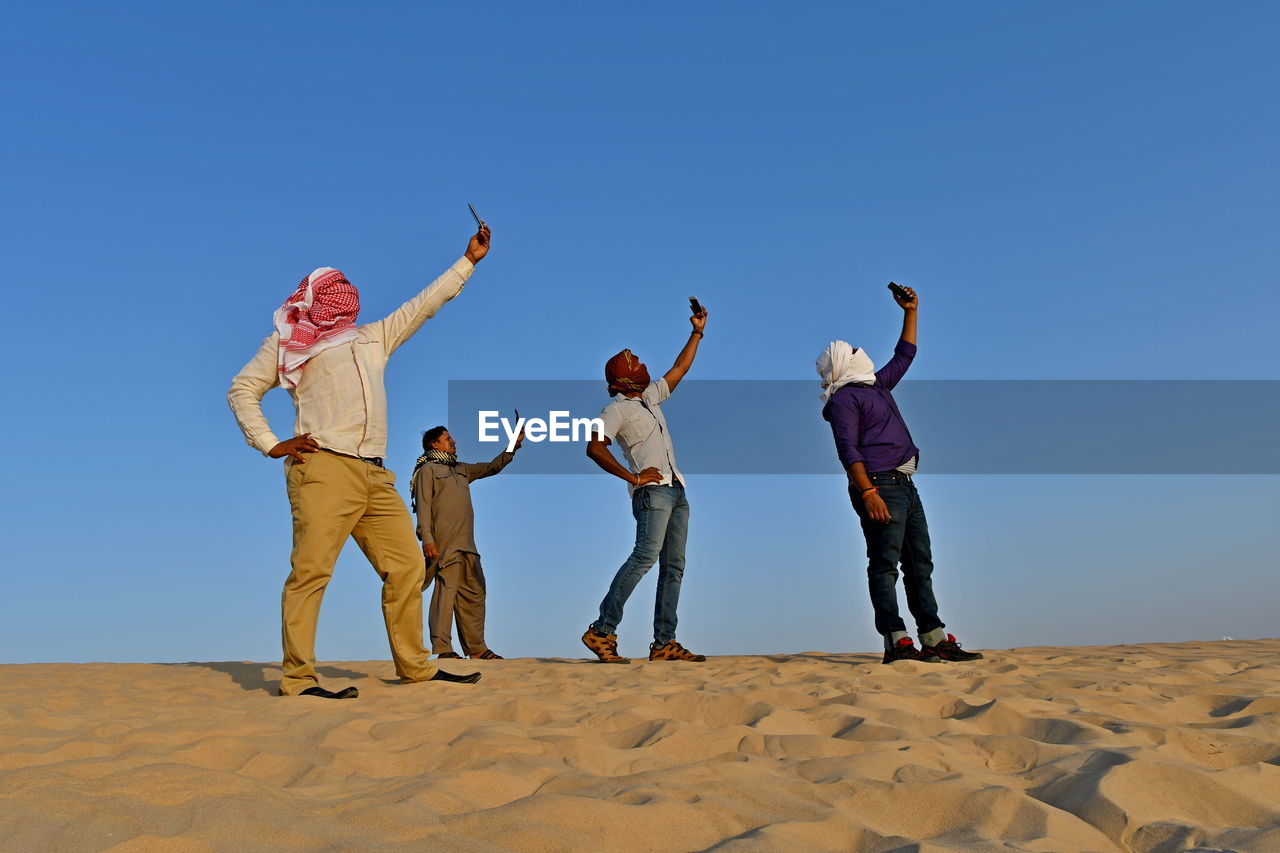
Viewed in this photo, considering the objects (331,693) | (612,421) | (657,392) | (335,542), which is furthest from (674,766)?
(657,392)

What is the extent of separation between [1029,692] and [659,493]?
2.93 m

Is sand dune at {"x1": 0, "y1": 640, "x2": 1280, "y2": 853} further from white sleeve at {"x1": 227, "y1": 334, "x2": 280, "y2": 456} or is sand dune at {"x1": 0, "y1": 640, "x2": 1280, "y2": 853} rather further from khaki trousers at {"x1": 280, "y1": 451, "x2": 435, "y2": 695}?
white sleeve at {"x1": 227, "y1": 334, "x2": 280, "y2": 456}

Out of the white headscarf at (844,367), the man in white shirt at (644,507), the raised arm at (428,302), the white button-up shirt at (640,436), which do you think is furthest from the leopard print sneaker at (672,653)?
the raised arm at (428,302)

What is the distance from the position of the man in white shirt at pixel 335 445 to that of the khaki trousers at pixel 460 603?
261 centimetres

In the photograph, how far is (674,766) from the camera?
2.90m

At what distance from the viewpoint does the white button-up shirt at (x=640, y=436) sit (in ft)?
21.7

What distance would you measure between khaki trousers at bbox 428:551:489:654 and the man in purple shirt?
3.40 metres

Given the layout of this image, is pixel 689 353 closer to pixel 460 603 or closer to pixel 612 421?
pixel 612 421

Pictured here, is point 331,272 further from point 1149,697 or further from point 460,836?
point 1149,697

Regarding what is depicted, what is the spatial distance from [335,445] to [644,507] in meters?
2.42

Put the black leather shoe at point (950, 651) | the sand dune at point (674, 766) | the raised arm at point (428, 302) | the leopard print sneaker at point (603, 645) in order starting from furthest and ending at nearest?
the leopard print sneaker at point (603, 645) → the black leather shoe at point (950, 651) → the raised arm at point (428, 302) → the sand dune at point (674, 766)

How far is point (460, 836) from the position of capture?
87.1 inches

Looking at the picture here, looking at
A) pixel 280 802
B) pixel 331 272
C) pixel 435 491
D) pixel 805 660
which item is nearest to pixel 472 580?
pixel 435 491

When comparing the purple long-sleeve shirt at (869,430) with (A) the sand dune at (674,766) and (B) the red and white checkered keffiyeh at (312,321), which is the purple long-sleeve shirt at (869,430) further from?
(B) the red and white checkered keffiyeh at (312,321)
